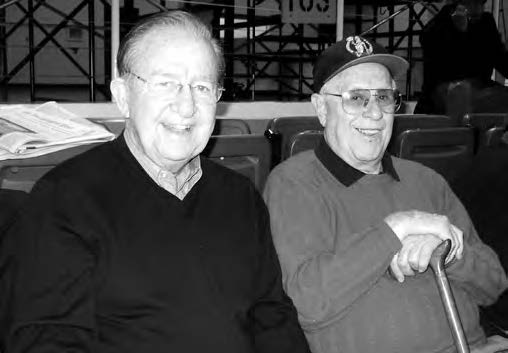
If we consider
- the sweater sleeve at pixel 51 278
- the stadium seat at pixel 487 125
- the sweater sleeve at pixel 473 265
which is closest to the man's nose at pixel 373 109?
the sweater sleeve at pixel 473 265

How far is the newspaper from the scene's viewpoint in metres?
1.51

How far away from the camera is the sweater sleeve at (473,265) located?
1622 millimetres

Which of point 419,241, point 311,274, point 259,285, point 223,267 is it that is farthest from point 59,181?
point 419,241

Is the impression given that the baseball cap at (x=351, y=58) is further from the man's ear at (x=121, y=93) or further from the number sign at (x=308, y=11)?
the number sign at (x=308, y=11)

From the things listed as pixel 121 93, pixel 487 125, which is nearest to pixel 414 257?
pixel 121 93

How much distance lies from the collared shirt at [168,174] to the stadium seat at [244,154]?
46cm

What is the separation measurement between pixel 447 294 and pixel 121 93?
88 centimetres

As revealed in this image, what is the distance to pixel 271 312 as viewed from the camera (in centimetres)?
146

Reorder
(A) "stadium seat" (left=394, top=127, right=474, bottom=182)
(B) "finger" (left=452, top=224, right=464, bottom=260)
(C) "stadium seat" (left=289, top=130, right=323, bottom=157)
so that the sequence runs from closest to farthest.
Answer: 1. (B) "finger" (left=452, top=224, right=464, bottom=260)
2. (C) "stadium seat" (left=289, top=130, right=323, bottom=157)
3. (A) "stadium seat" (left=394, top=127, right=474, bottom=182)

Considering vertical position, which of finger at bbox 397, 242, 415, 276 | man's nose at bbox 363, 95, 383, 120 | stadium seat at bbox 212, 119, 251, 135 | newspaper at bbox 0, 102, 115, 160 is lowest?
finger at bbox 397, 242, 415, 276

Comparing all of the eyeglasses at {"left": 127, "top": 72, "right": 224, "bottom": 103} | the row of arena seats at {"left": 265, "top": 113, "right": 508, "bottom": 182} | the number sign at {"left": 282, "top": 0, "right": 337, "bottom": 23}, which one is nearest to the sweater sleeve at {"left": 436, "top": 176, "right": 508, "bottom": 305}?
the row of arena seats at {"left": 265, "top": 113, "right": 508, "bottom": 182}

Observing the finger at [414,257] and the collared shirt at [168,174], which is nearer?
the collared shirt at [168,174]

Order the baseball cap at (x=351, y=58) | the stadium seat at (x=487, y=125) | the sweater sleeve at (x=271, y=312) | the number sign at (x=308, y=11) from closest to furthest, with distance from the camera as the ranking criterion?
the sweater sleeve at (x=271, y=312)
the baseball cap at (x=351, y=58)
the stadium seat at (x=487, y=125)
the number sign at (x=308, y=11)

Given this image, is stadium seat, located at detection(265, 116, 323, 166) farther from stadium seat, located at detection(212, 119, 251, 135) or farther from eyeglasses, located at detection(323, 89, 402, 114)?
eyeglasses, located at detection(323, 89, 402, 114)
